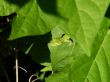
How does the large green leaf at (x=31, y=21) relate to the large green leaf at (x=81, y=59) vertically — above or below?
above

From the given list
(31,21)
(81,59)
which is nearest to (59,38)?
(81,59)

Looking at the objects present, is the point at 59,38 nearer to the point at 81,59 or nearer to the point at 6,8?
the point at 81,59

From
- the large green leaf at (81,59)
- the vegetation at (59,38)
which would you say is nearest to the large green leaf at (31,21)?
the vegetation at (59,38)

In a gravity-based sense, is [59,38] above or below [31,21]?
below

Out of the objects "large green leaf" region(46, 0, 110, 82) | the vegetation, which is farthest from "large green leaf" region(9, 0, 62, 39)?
"large green leaf" region(46, 0, 110, 82)

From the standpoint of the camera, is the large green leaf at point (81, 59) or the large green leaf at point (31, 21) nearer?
the large green leaf at point (31, 21)

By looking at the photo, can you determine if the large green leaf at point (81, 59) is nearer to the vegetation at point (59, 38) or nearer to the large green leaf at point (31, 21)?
the vegetation at point (59, 38)

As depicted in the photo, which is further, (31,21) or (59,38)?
(59,38)

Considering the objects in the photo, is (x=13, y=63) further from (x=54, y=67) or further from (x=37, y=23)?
(x=37, y=23)

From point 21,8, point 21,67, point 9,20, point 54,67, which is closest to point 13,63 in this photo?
point 21,67

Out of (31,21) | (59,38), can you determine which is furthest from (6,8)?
(59,38)

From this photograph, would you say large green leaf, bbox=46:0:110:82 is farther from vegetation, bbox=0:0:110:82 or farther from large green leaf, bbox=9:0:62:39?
large green leaf, bbox=9:0:62:39

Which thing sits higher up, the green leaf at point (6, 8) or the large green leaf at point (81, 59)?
the green leaf at point (6, 8)
